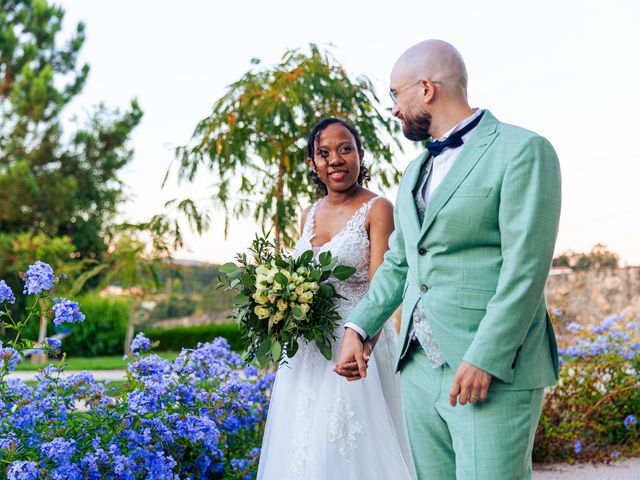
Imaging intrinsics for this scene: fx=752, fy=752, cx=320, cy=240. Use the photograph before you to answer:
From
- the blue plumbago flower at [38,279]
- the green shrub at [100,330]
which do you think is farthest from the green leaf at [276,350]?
the green shrub at [100,330]

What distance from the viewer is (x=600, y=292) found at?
1428cm

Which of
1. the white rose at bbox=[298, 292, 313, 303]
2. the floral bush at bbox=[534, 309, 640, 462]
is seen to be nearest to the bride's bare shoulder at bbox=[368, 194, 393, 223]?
the white rose at bbox=[298, 292, 313, 303]

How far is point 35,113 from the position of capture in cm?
2262

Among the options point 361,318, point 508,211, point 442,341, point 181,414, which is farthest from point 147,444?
point 508,211

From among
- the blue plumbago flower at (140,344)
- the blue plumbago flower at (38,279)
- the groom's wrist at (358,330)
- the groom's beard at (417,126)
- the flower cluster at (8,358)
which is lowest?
the blue plumbago flower at (140,344)

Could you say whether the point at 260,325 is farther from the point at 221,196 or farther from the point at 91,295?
the point at 91,295

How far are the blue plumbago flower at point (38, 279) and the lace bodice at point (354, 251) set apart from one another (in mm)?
1124

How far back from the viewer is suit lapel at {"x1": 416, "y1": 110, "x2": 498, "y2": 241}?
2.07m

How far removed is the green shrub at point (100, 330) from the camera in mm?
20109

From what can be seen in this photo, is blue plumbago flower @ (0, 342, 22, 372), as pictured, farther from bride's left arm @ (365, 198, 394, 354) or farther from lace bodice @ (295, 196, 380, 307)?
bride's left arm @ (365, 198, 394, 354)

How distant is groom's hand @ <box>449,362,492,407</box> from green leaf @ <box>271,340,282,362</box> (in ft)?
4.33

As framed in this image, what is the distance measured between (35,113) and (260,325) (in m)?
21.5

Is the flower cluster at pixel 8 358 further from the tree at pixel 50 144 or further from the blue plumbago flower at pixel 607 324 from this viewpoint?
the tree at pixel 50 144

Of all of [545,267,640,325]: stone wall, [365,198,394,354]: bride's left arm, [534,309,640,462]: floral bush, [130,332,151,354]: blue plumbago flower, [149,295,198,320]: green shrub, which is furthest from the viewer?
[149,295,198,320]: green shrub
